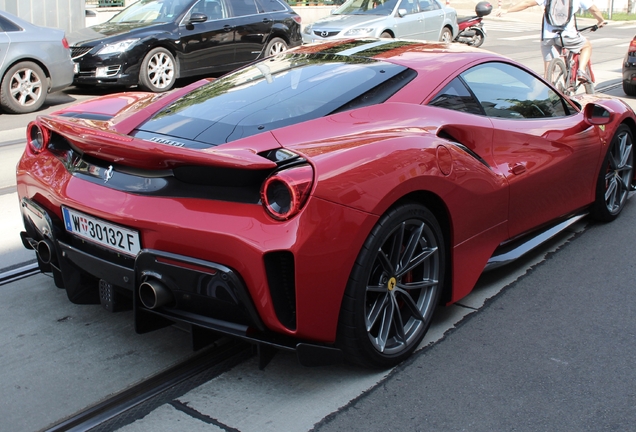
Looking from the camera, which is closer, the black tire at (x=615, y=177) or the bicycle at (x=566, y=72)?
the black tire at (x=615, y=177)

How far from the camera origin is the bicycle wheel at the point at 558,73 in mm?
10312

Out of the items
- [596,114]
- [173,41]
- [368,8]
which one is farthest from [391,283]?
[368,8]

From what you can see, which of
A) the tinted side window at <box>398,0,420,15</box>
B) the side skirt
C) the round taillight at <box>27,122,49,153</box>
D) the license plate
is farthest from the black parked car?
the license plate

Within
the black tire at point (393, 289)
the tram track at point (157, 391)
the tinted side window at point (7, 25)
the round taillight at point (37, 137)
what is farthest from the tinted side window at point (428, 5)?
the tram track at point (157, 391)

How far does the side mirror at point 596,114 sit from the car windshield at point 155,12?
336 inches

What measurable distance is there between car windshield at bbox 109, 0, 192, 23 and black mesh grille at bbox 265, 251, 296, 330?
993 centimetres

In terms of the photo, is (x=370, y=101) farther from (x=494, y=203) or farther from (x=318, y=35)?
(x=318, y=35)

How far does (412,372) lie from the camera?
3281mm

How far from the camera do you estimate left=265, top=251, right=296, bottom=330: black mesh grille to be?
2750 mm

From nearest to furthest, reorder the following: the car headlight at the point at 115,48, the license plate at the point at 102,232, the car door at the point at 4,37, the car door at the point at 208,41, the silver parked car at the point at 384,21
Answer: the license plate at the point at 102,232 → the car door at the point at 4,37 → the car headlight at the point at 115,48 → the car door at the point at 208,41 → the silver parked car at the point at 384,21

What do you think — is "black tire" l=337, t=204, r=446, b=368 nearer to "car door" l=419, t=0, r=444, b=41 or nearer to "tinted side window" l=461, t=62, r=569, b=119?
"tinted side window" l=461, t=62, r=569, b=119

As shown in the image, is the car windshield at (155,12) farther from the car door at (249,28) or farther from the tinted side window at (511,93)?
the tinted side window at (511,93)

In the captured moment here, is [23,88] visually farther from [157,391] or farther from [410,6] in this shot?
[410,6]

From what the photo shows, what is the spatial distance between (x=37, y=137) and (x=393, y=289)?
1932 millimetres
